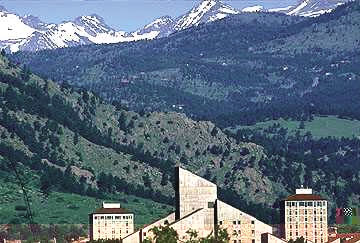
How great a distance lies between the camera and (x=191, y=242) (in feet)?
533

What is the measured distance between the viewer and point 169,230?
170 m

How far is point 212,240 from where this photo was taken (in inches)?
6580

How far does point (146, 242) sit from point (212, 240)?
30.4 feet

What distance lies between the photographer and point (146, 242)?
17312 centimetres

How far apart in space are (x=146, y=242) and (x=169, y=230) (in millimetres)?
4576

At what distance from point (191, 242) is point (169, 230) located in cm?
764

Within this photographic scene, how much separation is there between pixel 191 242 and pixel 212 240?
525cm

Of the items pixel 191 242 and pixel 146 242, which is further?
pixel 146 242

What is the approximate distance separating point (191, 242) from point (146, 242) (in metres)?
11.8
